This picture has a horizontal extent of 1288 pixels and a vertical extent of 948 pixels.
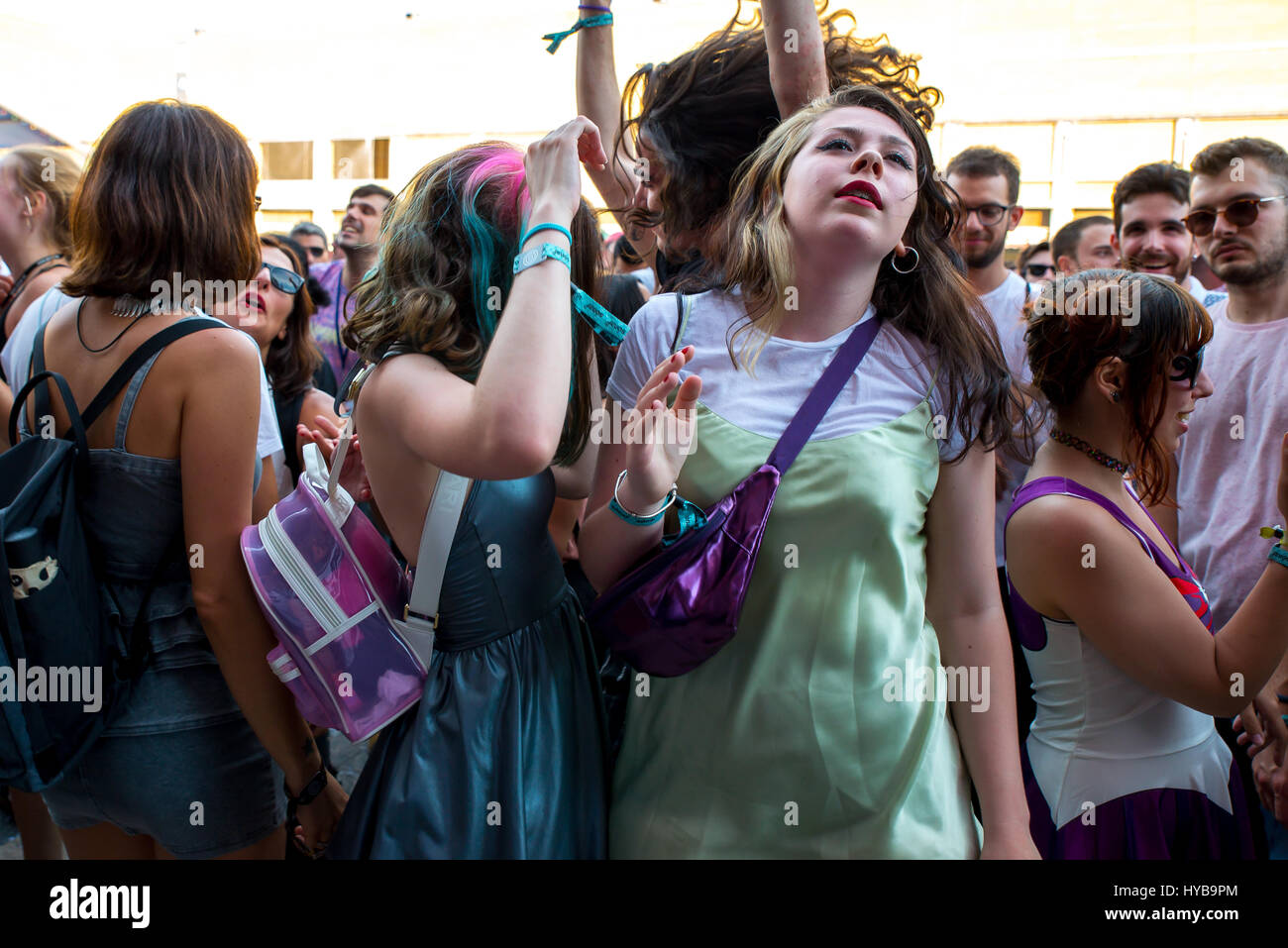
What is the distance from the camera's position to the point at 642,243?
2.26 metres

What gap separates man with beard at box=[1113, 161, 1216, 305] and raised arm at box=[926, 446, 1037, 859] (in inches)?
108

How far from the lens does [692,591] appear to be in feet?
4.36

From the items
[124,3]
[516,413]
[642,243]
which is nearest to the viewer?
[516,413]

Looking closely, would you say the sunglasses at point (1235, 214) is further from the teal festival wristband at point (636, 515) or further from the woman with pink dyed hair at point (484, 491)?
→ the teal festival wristband at point (636, 515)

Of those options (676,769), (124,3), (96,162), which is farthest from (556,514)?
(124,3)

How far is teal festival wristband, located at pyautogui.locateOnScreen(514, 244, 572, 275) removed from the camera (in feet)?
4.45

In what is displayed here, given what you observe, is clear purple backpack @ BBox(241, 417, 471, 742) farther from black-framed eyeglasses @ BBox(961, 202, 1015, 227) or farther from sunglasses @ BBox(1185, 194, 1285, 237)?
black-framed eyeglasses @ BBox(961, 202, 1015, 227)

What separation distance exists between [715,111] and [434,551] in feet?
3.35

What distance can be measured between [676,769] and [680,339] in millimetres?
682

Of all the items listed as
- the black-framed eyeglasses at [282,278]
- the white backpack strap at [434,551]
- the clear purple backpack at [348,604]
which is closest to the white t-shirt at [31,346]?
the black-framed eyeglasses at [282,278]

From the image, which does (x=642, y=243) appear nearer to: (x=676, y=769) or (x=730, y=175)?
(x=730, y=175)

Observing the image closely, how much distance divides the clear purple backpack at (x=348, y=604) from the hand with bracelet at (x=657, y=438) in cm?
30
